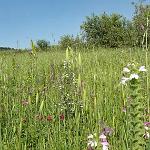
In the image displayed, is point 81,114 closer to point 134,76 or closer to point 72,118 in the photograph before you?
point 72,118

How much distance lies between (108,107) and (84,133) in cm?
67

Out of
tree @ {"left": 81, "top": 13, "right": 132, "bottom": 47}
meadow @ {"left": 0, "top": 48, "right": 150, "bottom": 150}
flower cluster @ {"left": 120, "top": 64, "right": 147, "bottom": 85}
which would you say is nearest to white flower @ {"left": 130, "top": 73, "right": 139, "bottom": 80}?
flower cluster @ {"left": 120, "top": 64, "right": 147, "bottom": 85}

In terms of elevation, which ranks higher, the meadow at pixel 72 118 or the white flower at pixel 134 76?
the white flower at pixel 134 76

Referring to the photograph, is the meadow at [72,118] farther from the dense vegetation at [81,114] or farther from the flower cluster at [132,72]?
the flower cluster at [132,72]

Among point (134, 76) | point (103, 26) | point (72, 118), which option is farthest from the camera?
point (103, 26)

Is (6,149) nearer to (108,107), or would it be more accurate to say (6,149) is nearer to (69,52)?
(69,52)

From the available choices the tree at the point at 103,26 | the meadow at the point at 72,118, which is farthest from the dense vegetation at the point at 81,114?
the tree at the point at 103,26

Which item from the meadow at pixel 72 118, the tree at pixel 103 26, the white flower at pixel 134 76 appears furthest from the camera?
the tree at pixel 103 26

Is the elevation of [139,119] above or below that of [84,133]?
above

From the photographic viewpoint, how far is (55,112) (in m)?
4.14

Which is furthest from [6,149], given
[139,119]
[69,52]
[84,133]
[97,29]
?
[97,29]

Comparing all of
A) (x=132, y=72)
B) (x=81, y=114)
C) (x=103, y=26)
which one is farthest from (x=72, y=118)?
(x=103, y=26)

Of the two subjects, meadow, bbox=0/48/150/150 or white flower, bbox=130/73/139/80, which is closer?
white flower, bbox=130/73/139/80

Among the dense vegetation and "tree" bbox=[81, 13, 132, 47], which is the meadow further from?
"tree" bbox=[81, 13, 132, 47]
